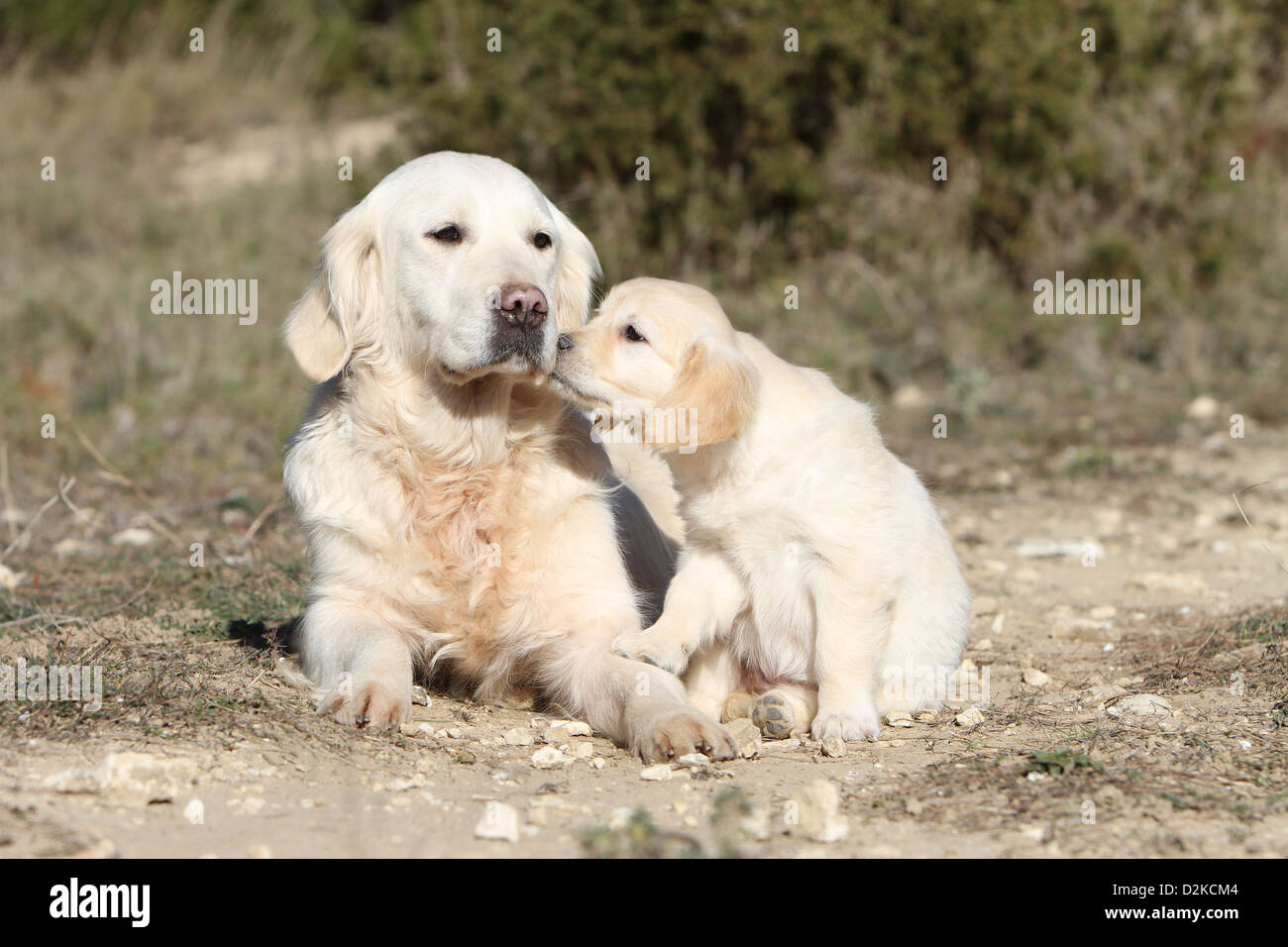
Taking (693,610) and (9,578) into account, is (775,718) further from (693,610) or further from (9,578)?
(9,578)

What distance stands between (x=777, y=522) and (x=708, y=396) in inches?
15.1

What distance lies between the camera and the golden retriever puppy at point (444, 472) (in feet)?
11.7

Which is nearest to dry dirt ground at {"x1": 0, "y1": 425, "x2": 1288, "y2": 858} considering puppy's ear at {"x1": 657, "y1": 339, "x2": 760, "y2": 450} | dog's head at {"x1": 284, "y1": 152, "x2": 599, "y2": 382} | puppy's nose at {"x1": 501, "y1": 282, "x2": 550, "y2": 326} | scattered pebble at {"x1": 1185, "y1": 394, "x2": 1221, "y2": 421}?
puppy's ear at {"x1": 657, "y1": 339, "x2": 760, "y2": 450}

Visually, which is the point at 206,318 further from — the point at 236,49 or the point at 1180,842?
the point at 1180,842

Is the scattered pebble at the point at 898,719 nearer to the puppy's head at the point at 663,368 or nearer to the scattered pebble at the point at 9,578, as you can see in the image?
the puppy's head at the point at 663,368

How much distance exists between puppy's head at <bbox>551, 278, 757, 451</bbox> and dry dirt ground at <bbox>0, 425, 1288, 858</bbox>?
760 mm

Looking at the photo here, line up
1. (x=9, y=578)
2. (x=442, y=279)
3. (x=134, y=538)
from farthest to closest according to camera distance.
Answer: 1. (x=134, y=538)
2. (x=9, y=578)
3. (x=442, y=279)

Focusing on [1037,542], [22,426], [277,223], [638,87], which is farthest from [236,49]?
[1037,542]

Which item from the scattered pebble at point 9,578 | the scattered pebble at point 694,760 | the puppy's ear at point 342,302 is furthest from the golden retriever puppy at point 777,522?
the scattered pebble at point 9,578

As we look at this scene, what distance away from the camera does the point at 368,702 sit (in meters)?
3.17

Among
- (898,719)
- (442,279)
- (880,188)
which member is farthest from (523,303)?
(880,188)

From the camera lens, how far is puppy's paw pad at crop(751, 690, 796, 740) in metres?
3.40

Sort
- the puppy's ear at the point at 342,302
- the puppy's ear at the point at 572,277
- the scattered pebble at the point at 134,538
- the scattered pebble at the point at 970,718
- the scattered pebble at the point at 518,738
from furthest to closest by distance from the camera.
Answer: the scattered pebble at the point at 134,538 → the puppy's ear at the point at 572,277 → the puppy's ear at the point at 342,302 → the scattered pebble at the point at 970,718 → the scattered pebble at the point at 518,738

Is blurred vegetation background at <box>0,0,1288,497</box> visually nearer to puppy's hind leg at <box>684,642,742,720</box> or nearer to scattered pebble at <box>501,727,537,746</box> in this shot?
puppy's hind leg at <box>684,642,742,720</box>
